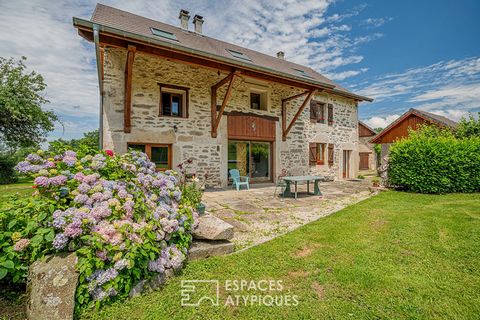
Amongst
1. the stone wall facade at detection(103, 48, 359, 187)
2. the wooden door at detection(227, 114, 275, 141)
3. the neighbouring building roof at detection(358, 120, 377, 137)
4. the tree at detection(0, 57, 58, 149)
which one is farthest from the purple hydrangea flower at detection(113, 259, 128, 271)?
the neighbouring building roof at detection(358, 120, 377, 137)

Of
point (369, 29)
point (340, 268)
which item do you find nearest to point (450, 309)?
point (340, 268)

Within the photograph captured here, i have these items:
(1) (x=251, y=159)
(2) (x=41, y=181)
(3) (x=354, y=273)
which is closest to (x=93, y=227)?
(2) (x=41, y=181)

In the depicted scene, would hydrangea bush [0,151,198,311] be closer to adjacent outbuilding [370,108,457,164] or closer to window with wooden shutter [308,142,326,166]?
window with wooden shutter [308,142,326,166]

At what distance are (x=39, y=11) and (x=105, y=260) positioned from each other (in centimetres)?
675

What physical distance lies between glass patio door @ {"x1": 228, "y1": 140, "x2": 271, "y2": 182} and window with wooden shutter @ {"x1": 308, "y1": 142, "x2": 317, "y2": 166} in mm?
2591

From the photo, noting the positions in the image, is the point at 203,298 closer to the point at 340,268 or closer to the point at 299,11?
the point at 340,268

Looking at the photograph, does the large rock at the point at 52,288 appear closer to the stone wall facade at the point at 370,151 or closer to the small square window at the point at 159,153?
the small square window at the point at 159,153

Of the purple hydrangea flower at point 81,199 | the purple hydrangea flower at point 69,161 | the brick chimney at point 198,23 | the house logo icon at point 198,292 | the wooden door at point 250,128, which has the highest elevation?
the brick chimney at point 198,23

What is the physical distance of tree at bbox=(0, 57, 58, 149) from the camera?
43.4 feet

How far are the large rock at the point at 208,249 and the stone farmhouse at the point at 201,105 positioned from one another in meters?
5.06

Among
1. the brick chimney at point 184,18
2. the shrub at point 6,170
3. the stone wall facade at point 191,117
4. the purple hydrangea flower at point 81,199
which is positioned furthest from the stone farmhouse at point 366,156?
the shrub at point 6,170

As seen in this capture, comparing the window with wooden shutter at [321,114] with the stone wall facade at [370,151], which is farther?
the stone wall facade at [370,151]

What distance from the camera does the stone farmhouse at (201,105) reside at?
666 cm

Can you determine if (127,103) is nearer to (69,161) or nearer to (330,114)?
(69,161)
